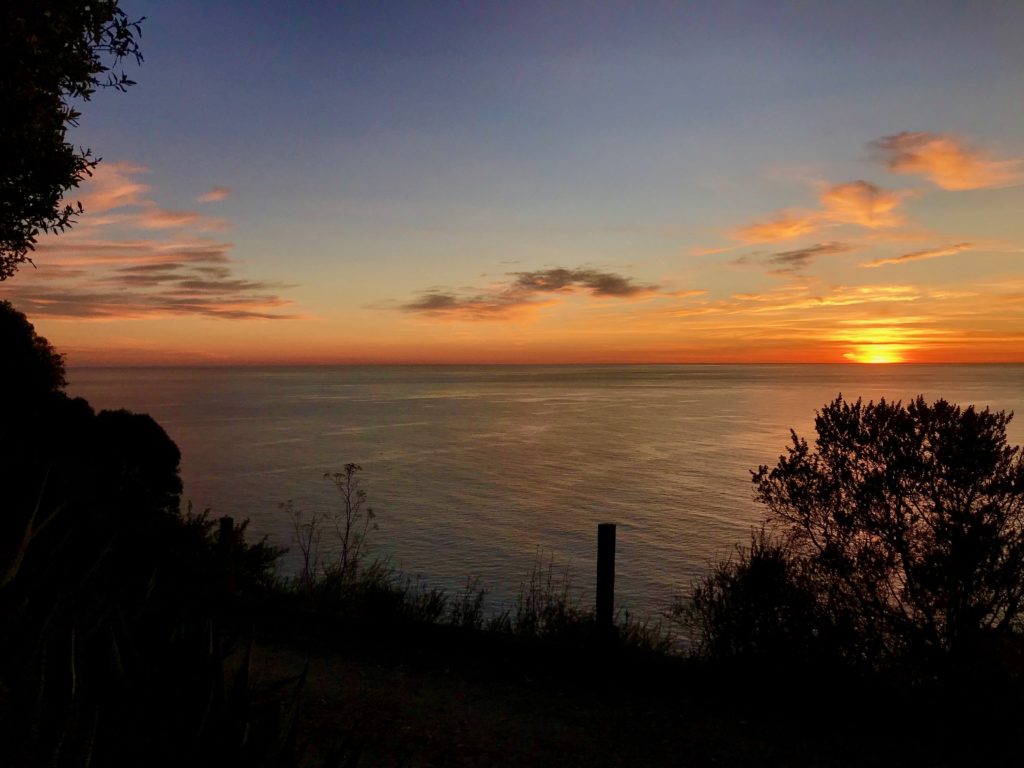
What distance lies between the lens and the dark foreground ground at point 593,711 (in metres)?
6.82

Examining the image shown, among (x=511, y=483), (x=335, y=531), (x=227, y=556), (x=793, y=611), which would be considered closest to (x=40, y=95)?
(x=227, y=556)

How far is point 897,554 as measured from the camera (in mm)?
10477

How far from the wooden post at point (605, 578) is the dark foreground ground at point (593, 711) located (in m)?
0.41

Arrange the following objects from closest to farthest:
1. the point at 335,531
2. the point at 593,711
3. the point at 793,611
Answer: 1. the point at 593,711
2. the point at 793,611
3. the point at 335,531

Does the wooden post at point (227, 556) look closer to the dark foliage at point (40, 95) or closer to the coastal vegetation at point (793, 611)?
the coastal vegetation at point (793, 611)

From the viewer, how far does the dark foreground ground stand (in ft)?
22.4

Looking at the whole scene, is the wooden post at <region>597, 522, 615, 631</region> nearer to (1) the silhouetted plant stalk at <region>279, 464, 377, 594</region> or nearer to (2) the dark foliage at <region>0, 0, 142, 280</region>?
(2) the dark foliage at <region>0, 0, 142, 280</region>

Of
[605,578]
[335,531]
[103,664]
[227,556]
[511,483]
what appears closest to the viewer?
[103,664]

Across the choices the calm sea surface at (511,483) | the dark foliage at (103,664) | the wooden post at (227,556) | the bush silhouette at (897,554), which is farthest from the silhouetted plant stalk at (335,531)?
the dark foliage at (103,664)

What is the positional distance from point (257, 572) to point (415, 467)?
35.0 meters

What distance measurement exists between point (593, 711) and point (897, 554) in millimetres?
5457

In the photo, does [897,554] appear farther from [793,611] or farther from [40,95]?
[40,95]

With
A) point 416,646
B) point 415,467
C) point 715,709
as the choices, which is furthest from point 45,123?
point 415,467

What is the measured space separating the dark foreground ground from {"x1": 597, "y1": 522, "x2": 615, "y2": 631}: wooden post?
41 centimetres
